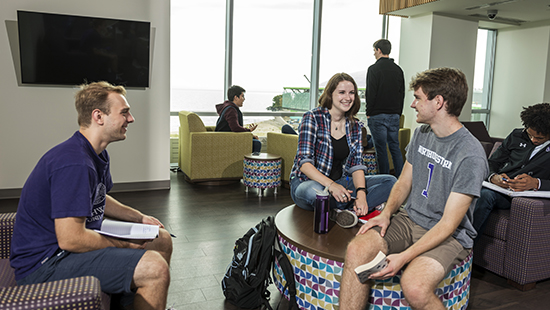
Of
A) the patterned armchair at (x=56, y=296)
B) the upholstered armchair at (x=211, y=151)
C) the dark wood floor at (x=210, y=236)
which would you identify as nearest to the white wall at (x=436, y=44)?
the upholstered armchair at (x=211, y=151)

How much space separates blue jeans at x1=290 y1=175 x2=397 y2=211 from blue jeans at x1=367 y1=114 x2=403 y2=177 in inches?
96.1

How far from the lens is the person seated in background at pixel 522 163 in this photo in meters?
2.68

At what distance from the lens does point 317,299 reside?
6.59ft

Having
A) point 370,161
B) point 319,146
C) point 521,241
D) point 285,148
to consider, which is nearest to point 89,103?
point 319,146

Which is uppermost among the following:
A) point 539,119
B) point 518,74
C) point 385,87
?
point 518,74

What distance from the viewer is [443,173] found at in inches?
74.9

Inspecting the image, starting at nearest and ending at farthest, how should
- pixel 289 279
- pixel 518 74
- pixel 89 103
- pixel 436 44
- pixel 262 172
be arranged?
pixel 89 103 → pixel 289 279 → pixel 262 172 → pixel 436 44 → pixel 518 74

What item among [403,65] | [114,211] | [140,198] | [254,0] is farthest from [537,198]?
[254,0]

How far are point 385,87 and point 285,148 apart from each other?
54.8 inches

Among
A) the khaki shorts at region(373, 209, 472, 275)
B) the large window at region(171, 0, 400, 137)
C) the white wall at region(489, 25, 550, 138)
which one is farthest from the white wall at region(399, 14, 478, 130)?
the khaki shorts at region(373, 209, 472, 275)

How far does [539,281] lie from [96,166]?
8.94 ft

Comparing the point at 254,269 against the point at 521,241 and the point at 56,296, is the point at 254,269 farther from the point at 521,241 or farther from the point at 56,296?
the point at 521,241

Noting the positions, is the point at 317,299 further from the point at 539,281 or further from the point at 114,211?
the point at 539,281

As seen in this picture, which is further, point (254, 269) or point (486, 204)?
point (486, 204)
